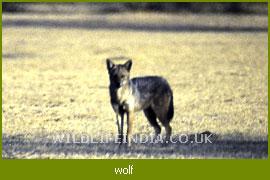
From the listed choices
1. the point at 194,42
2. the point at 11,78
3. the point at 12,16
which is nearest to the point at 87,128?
the point at 11,78

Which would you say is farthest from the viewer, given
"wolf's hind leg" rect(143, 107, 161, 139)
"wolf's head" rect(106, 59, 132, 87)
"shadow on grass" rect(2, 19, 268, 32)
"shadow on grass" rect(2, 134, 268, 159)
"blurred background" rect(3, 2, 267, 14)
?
"blurred background" rect(3, 2, 267, 14)

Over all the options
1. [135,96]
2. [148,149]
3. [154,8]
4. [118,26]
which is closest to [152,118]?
[148,149]

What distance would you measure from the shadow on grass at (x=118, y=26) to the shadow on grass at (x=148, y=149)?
24.4 metres

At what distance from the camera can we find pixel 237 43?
26656 millimetres

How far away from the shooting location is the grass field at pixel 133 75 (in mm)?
8148

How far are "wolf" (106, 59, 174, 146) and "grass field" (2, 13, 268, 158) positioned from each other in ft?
1.46

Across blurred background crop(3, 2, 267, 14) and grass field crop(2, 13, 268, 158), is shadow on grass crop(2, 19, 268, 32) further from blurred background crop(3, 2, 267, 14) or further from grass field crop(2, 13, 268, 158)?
blurred background crop(3, 2, 267, 14)

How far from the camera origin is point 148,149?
7.80 meters

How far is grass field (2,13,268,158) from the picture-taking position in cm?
815

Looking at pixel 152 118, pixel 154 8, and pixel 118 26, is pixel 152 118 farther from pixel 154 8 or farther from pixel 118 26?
pixel 154 8

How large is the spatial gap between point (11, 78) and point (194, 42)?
12729 millimetres

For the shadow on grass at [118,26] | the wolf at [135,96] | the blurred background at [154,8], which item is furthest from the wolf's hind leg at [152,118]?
the blurred background at [154,8]

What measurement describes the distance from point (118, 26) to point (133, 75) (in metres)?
16.7

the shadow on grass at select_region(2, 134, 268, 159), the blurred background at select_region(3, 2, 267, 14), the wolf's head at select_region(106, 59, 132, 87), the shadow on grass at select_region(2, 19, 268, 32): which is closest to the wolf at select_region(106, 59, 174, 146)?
the wolf's head at select_region(106, 59, 132, 87)
